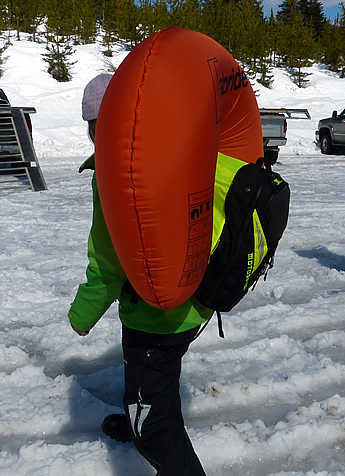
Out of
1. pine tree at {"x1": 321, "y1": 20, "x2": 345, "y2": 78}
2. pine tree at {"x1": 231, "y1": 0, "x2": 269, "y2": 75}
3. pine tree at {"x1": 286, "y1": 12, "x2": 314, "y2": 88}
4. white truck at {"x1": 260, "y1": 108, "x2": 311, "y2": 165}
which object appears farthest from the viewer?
pine tree at {"x1": 321, "y1": 20, "x2": 345, "y2": 78}

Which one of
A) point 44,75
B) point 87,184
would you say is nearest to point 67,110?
point 44,75

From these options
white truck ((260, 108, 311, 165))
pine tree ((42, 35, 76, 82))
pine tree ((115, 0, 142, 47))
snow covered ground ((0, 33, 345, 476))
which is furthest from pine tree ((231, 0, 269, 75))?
snow covered ground ((0, 33, 345, 476))

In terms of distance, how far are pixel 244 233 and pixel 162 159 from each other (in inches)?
16.0

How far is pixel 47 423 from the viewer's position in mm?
2666

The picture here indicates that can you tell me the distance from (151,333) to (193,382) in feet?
4.21

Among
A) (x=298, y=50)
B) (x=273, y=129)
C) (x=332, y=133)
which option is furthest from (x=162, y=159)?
(x=298, y=50)

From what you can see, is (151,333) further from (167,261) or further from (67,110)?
(67,110)

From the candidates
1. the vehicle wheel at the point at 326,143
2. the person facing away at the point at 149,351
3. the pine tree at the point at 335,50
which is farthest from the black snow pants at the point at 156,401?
the pine tree at the point at 335,50

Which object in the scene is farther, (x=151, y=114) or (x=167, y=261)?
(x=167, y=261)

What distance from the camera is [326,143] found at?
1605cm

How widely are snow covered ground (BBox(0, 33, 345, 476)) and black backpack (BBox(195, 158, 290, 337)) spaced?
3.34ft

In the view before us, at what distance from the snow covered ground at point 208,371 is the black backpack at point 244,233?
3.34 ft

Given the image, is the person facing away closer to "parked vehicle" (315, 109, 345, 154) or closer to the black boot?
the black boot

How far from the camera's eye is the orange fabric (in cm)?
148
